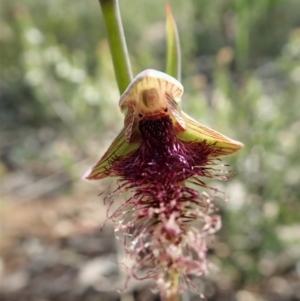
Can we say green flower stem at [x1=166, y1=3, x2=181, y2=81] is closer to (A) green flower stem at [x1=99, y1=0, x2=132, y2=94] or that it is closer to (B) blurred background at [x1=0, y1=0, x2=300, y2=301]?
(A) green flower stem at [x1=99, y1=0, x2=132, y2=94]

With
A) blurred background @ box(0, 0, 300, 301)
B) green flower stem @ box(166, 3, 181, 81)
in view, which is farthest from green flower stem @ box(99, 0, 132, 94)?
blurred background @ box(0, 0, 300, 301)

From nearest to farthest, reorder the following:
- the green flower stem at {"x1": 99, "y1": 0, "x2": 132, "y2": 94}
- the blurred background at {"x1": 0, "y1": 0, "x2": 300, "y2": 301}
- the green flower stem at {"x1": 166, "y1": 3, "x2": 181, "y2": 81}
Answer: the green flower stem at {"x1": 99, "y1": 0, "x2": 132, "y2": 94} → the green flower stem at {"x1": 166, "y1": 3, "x2": 181, "y2": 81} → the blurred background at {"x1": 0, "y1": 0, "x2": 300, "y2": 301}

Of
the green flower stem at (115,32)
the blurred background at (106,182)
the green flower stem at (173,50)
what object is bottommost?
the blurred background at (106,182)

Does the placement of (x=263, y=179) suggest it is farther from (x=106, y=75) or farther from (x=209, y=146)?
(x=209, y=146)

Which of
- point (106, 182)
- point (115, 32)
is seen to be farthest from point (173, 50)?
point (106, 182)

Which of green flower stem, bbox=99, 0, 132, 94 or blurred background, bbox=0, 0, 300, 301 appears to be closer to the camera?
green flower stem, bbox=99, 0, 132, 94

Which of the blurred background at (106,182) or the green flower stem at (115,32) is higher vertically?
the green flower stem at (115,32)

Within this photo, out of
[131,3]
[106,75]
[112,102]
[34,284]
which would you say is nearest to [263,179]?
[112,102]

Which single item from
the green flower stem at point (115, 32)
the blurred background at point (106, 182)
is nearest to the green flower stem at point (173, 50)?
the green flower stem at point (115, 32)

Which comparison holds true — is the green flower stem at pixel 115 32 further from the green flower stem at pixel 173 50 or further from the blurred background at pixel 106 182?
the blurred background at pixel 106 182
